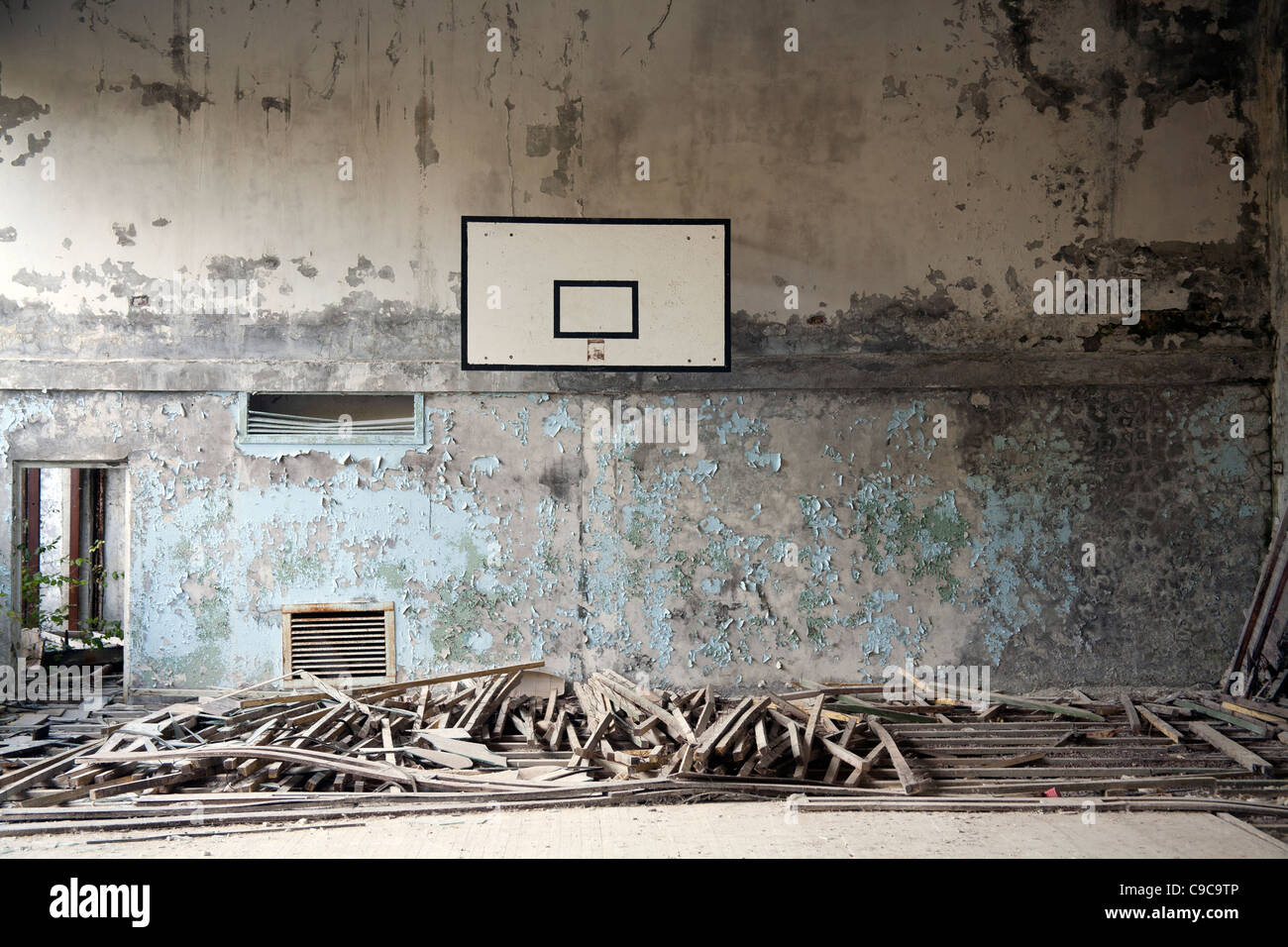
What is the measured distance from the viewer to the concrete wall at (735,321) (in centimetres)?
670

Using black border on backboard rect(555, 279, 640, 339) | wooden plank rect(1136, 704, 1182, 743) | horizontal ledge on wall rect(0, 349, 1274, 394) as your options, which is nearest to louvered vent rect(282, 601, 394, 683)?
horizontal ledge on wall rect(0, 349, 1274, 394)

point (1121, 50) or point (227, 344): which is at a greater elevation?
Answer: point (1121, 50)

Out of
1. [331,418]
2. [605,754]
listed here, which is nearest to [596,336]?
[331,418]

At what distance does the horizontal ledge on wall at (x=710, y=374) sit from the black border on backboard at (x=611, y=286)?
1.57 ft

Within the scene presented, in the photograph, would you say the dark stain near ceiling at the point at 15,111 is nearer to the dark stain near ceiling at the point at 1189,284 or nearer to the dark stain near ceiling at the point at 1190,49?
the dark stain near ceiling at the point at 1189,284

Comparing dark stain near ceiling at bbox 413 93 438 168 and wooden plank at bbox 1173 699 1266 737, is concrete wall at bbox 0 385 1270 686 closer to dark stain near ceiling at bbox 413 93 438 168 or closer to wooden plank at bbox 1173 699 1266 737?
wooden plank at bbox 1173 699 1266 737

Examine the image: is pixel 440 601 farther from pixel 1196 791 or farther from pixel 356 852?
pixel 1196 791

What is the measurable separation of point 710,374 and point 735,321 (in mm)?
419

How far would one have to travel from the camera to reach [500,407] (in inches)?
269

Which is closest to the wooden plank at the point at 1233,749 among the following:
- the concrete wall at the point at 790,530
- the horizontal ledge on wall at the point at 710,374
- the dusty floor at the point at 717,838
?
the dusty floor at the point at 717,838

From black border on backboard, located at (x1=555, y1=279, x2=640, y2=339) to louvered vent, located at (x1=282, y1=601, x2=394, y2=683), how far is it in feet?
7.45

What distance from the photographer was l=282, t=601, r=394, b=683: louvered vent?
6.68m

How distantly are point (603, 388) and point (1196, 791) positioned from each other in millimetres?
4204
